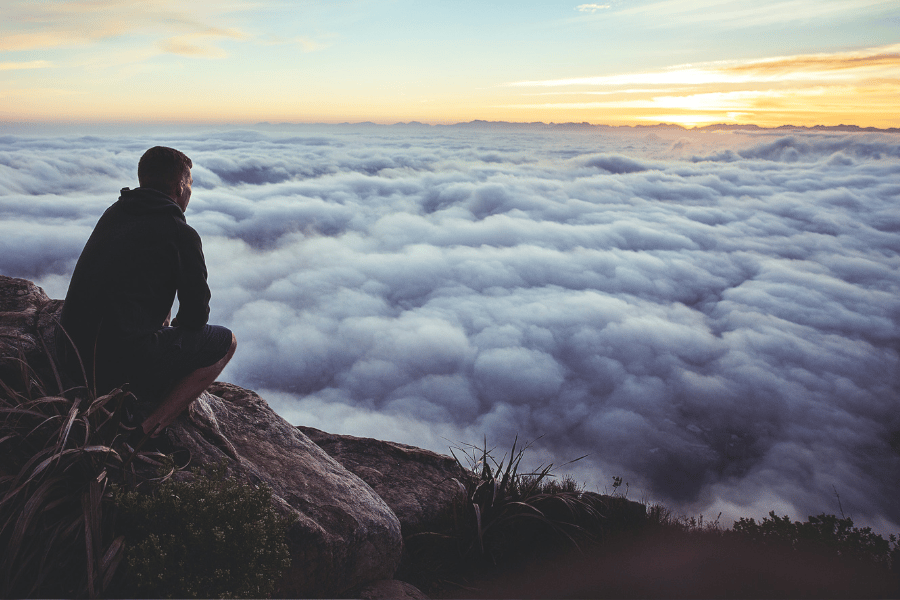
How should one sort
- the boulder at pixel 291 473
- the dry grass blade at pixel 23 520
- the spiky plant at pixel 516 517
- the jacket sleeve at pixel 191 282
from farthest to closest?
the spiky plant at pixel 516 517 < the boulder at pixel 291 473 < the jacket sleeve at pixel 191 282 < the dry grass blade at pixel 23 520

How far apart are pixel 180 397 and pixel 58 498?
76 centimetres

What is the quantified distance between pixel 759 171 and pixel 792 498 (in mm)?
209505

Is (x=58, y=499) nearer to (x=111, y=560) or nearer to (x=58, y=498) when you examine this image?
(x=58, y=498)

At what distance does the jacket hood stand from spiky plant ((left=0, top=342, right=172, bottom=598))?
1023 mm

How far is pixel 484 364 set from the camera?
53.7 m

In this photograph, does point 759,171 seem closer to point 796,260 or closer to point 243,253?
point 796,260

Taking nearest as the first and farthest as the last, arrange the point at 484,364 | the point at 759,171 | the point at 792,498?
the point at 792,498 < the point at 484,364 < the point at 759,171

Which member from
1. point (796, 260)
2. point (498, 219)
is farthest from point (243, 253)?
point (796, 260)

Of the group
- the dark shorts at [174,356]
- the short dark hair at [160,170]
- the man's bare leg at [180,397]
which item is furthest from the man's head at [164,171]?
the man's bare leg at [180,397]

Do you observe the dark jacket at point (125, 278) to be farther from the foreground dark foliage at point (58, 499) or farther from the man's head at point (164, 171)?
the foreground dark foliage at point (58, 499)

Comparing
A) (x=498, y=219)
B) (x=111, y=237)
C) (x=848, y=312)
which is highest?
(x=111, y=237)

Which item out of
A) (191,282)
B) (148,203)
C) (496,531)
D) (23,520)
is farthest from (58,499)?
(496,531)

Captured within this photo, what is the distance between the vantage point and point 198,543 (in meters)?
2.08

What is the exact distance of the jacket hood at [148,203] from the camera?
2.58 metres
